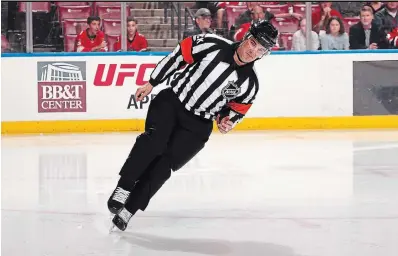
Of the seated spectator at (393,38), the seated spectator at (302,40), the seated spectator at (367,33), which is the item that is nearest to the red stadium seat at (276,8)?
the seated spectator at (302,40)

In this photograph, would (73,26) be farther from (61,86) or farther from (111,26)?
→ (61,86)

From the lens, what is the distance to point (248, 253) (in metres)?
3.69

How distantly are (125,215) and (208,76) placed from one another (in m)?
0.79

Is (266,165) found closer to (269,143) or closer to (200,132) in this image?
(269,143)

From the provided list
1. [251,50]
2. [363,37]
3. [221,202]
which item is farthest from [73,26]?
[251,50]

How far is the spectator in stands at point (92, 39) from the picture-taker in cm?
1036

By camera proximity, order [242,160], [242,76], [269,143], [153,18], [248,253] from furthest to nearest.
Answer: [153,18] < [269,143] < [242,160] < [242,76] < [248,253]

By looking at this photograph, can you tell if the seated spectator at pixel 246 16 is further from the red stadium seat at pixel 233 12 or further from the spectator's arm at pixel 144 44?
the spectator's arm at pixel 144 44

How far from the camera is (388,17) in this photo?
10.7 meters

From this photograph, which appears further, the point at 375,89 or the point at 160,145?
the point at 375,89

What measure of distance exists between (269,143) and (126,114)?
2.23 meters

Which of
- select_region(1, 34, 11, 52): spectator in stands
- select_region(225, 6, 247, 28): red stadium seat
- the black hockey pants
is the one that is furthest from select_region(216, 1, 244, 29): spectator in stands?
the black hockey pants

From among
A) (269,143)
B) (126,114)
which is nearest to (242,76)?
(269,143)

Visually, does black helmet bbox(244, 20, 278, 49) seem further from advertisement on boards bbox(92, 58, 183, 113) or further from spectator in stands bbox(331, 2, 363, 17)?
spectator in stands bbox(331, 2, 363, 17)
